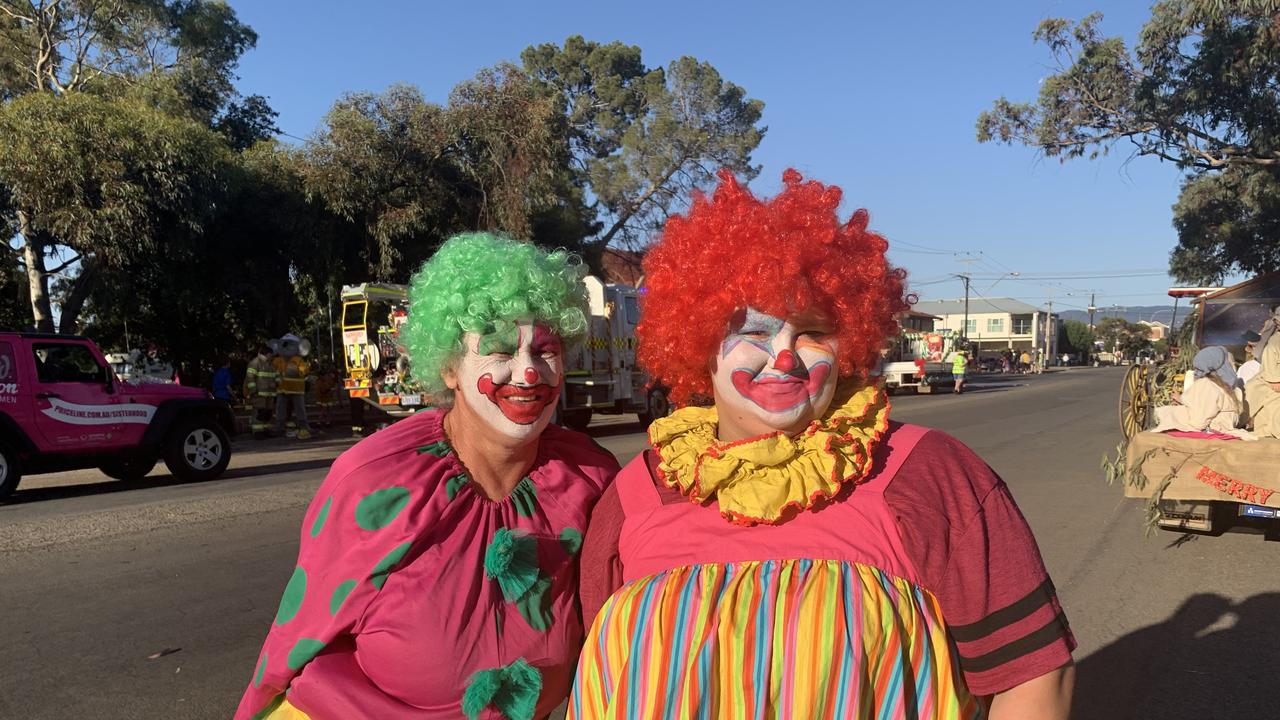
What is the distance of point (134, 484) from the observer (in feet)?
35.2

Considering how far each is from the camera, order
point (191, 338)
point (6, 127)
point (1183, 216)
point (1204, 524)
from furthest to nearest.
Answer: point (1183, 216), point (191, 338), point (6, 127), point (1204, 524)

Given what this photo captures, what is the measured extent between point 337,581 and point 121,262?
15832 millimetres

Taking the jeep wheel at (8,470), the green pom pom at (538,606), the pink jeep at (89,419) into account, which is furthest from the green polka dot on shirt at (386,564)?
the pink jeep at (89,419)

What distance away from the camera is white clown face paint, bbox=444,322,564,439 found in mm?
2203

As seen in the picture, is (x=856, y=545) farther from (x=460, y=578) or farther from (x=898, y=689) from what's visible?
(x=460, y=578)

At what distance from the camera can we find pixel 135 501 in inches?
358

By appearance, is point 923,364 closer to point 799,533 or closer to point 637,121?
point 637,121

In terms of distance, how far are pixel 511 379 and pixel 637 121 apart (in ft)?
106

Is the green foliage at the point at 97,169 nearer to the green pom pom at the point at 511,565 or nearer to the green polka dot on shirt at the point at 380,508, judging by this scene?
the green polka dot on shirt at the point at 380,508

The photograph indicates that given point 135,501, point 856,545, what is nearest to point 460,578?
point 856,545

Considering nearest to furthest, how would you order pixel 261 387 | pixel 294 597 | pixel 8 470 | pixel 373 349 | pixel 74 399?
1. pixel 294 597
2. pixel 8 470
3. pixel 74 399
4. pixel 261 387
5. pixel 373 349

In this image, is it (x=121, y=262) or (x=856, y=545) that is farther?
(x=121, y=262)

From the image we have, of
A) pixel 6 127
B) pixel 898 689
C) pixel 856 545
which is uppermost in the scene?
pixel 6 127

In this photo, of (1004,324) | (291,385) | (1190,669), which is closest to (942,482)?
(1190,669)
